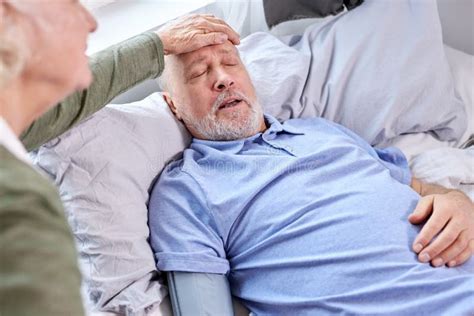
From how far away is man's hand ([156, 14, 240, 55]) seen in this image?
58.1 inches

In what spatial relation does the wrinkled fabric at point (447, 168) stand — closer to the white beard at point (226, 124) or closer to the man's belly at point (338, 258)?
the man's belly at point (338, 258)

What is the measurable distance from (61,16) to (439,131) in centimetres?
126

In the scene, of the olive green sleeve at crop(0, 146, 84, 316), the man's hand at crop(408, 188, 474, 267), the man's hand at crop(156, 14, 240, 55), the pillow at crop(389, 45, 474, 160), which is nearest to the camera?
the olive green sleeve at crop(0, 146, 84, 316)

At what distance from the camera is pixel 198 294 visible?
1.26 meters

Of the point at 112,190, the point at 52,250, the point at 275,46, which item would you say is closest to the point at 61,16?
the point at 52,250

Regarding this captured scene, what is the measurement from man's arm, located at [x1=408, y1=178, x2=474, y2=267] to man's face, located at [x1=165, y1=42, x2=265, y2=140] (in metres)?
0.42

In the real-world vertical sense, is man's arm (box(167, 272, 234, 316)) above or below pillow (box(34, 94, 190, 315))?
below

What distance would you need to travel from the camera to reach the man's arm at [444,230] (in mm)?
1318

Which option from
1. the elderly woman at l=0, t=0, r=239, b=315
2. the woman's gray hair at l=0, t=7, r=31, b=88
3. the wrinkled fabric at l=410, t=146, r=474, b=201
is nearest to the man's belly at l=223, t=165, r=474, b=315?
the wrinkled fabric at l=410, t=146, r=474, b=201

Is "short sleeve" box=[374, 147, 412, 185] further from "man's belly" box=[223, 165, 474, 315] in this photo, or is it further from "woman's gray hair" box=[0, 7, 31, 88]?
"woman's gray hair" box=[0, 7, 31, 88]

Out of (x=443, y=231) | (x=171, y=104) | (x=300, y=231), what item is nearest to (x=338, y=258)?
(x=300, y=231)

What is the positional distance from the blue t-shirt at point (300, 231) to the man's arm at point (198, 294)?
Result: 2 centimetres

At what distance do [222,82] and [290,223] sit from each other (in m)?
0.37

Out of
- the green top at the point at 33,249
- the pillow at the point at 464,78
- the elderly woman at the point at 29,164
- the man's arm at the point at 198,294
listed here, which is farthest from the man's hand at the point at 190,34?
the green top at the point at 33,249
